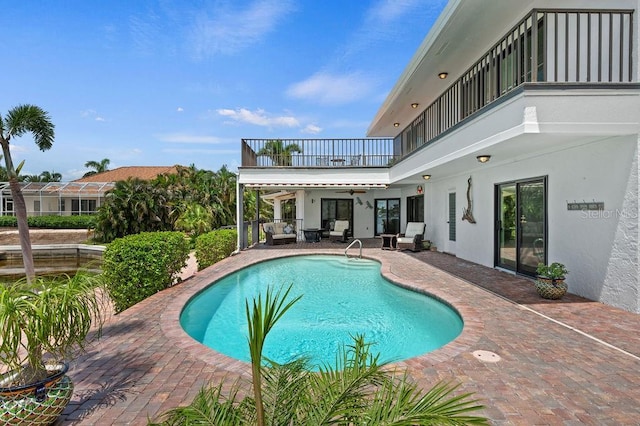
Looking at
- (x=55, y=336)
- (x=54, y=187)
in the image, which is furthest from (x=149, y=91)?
(x=54, y=187)

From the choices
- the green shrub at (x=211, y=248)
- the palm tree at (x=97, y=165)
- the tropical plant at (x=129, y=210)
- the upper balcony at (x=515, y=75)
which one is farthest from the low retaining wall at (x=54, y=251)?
the palm tree at (x=97, y=165)

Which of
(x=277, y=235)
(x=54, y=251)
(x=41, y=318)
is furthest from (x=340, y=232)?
(x=41, y=318)

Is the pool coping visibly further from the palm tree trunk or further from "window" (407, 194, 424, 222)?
"window" (407, 194, 424, 222)

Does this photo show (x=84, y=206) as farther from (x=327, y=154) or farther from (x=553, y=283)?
(x=553, y=283)

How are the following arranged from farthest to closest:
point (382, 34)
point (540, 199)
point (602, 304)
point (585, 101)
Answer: point (382, 34)
point (540, 199)
point (602, 304)
point (585, 101)

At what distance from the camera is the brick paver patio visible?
3.49 meters

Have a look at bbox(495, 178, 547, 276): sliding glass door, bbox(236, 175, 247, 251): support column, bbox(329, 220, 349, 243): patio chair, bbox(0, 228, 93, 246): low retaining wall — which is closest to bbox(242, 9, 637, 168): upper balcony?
bbox(236, 175, 247, 251): support column

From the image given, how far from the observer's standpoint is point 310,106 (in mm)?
30906

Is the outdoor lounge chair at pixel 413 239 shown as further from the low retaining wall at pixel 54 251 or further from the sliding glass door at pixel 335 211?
the low retaining wall at pixel 54 251

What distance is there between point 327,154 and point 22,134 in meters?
13.0

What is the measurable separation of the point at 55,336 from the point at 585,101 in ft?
28.5

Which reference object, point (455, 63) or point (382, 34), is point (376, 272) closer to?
point (455, 63)

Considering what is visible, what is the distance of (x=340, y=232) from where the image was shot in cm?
2114

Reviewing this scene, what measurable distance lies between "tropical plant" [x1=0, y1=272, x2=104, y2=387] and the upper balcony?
749cm
